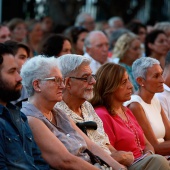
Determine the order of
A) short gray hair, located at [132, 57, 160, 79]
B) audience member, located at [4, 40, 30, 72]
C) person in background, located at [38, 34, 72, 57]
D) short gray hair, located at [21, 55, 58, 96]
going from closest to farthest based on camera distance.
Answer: short gray hair, located at [21, 55, 58, 96], short gray hair, located at [132, 57, 160, 79], audience member, located at [4, 40, 30, 72], person in background, located at [38, 34, 72, 57]

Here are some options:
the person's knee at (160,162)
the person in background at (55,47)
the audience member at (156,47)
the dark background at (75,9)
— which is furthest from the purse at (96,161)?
the dark background at (75,9)

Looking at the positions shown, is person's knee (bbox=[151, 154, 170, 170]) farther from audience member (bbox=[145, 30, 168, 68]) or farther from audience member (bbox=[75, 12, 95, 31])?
audience member (bbox=[75, 12, 95, 31])

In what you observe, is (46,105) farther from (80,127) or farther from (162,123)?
(162,123)

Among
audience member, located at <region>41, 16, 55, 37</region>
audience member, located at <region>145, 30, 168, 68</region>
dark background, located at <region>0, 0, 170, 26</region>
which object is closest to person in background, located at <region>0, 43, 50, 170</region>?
audience member, located at <region>145, 30, 168, 68</region>

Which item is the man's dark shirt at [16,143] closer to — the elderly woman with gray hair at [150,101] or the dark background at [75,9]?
the elderly woman with gray hair at [150,101]

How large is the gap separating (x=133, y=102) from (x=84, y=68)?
4.26 ft

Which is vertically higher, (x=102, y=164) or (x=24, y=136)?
(x=24, y=136)

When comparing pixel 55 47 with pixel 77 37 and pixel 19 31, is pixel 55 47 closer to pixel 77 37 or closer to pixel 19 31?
pixel 77 37

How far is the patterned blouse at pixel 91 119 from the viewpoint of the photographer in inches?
263

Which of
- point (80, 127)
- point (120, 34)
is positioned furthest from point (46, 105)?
point (120, 34)

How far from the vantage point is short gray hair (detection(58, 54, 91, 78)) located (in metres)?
6.71

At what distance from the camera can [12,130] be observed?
543 centimetres

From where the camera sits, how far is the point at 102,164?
20.8ft

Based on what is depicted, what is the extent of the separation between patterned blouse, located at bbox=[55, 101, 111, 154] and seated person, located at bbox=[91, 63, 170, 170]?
255 mm
